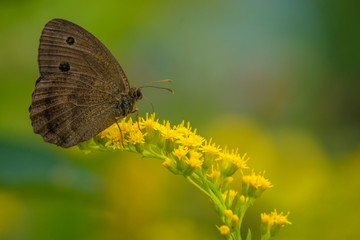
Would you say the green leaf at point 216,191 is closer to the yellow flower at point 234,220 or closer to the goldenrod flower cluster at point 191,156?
the goldenrod flower cluster at point 191,156

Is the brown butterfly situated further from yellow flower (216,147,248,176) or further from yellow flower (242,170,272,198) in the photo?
yellow flower (242,170,272,198)

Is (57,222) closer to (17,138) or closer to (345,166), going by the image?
(17,138)

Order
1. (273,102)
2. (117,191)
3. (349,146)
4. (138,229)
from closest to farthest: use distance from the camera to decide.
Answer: (138,229), (117,191), (349,146), (273,102)

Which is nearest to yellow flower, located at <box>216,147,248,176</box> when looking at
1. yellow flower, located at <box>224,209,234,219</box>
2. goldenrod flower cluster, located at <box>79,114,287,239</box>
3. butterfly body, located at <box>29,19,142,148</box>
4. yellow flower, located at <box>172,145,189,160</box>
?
goldenrod flower cluster, located at <box>79,114,287,239</box>

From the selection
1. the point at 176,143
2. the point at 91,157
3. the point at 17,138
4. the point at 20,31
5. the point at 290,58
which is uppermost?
the point at 290,58

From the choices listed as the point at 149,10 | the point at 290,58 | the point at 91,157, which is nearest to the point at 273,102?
the point at 290,58

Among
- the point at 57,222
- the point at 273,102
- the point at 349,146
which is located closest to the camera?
the point at 57,222

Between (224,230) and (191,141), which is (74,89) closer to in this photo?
(191,141)
